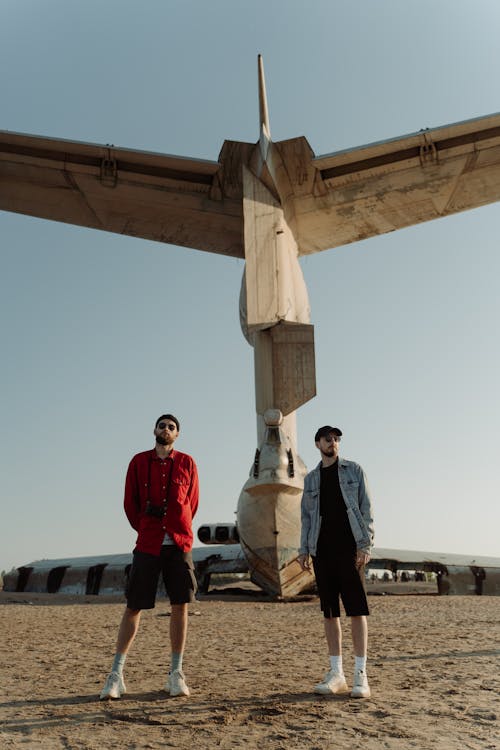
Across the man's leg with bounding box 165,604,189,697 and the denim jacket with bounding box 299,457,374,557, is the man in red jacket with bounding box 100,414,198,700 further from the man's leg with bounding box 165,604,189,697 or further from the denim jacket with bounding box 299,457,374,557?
the denim jacket with bounding box 299,457,374,557

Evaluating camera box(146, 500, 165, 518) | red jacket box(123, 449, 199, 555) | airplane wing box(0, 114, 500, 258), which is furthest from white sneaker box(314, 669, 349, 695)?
airplane wing box(0, 114, 500, 258)

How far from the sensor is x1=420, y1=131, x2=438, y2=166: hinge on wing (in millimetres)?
13548

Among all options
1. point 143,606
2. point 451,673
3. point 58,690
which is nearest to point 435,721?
point 451,673

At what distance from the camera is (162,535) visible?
4355 mm

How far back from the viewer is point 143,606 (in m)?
4.26

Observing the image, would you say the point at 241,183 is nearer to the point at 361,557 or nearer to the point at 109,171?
the point at 109,171

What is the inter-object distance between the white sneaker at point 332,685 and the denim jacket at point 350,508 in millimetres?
750

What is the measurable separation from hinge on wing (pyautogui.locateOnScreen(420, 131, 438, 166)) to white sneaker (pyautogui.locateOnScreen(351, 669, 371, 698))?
1197 centimetres

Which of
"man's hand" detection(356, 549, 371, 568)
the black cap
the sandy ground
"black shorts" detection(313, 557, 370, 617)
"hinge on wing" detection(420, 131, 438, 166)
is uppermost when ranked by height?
"hinge on wing" detection(420, 131, 438, 166)

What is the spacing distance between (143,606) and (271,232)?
31.1ft

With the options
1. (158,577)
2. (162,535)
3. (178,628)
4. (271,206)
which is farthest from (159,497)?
(271,206)

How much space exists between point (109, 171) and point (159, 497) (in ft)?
37.0

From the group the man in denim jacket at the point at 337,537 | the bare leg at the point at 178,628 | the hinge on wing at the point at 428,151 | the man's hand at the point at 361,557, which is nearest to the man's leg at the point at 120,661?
the bare leg at the point at 178,628

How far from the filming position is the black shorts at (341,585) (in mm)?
4273
